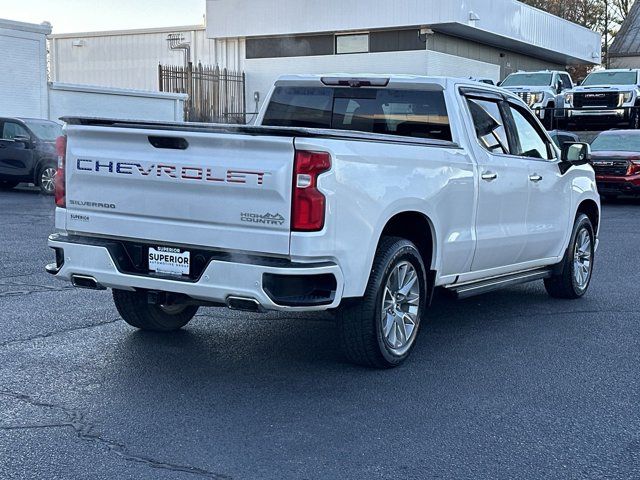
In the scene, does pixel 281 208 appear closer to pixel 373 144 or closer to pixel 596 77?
pixel 373 144

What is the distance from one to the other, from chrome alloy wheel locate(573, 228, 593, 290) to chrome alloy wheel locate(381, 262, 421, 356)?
311 cm

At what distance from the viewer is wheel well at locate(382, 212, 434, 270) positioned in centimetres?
673

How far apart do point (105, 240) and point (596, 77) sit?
28.3 metres

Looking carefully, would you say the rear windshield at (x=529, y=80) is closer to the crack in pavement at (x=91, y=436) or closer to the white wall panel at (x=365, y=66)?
the white wall panel at (x=365, y=66)

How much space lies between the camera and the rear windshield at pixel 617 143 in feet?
73.5

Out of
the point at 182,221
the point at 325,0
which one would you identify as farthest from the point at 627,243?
the point at 325,0

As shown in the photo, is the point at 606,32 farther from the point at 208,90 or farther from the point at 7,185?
the point at 7,185

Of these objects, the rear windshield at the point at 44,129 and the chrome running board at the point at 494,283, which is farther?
the rear windshield at the point at 44,129

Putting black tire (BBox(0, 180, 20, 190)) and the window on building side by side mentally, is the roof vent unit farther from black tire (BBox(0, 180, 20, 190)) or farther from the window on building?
black tire (BBox(0, 180, 20, 190))

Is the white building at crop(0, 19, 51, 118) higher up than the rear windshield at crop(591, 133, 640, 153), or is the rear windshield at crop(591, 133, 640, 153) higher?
the white building at crop(0, 19, 51, 118)

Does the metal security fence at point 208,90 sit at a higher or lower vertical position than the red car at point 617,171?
higher

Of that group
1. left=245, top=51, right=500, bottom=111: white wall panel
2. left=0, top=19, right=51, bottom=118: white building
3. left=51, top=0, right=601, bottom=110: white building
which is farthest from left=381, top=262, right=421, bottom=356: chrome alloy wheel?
left=51, top=0, right=601, bottom=110: white building

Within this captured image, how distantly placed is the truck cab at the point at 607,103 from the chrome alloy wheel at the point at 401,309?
2457cm

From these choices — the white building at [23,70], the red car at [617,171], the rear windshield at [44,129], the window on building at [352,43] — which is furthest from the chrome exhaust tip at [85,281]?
the window on building at [352,43]
